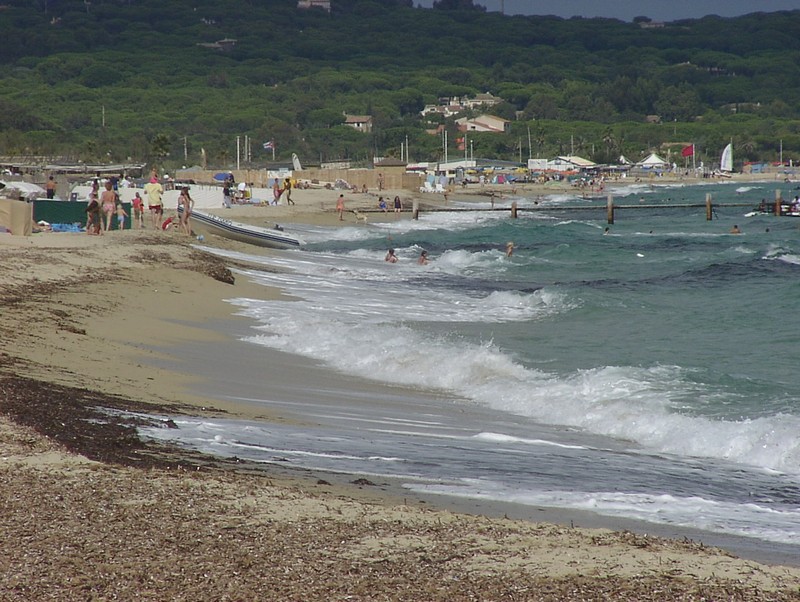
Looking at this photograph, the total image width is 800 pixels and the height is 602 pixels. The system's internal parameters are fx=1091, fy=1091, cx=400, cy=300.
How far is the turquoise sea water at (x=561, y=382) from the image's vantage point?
799 cm

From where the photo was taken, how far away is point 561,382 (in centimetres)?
1313

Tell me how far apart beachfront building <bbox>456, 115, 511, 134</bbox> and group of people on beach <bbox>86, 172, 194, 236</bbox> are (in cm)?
14611

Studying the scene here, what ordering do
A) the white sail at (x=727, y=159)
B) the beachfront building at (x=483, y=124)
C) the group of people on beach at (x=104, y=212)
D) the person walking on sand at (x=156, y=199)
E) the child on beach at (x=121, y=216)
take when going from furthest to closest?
the beachfront building at (x=483, y=124)
the white sail at (x=727, y=159)
the person walking on sand at (x=156, y=199)
the child on beach at (x=121, y=216)
the group of people on beach at (x=104, y=212)

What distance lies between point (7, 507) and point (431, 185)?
8368 cm

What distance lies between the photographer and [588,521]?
6777 mm

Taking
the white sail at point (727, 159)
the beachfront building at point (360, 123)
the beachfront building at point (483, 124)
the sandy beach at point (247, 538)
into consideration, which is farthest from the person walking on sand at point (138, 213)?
the beachfront building at point (483, 124)

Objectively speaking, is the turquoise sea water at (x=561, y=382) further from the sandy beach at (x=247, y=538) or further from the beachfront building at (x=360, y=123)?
the beachfront building at (x=360, y=123)

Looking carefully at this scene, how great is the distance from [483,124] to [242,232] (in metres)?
149

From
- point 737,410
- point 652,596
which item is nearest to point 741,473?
point 737,410

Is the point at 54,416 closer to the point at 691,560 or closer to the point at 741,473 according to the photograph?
the point at 691,560

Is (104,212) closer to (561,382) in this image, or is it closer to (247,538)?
(561,382)

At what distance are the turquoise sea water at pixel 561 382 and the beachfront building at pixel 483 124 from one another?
14582cm

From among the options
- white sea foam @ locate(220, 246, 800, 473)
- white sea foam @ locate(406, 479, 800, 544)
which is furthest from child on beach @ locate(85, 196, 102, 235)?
white sea foam @ locate(406, 479, 800, 544)

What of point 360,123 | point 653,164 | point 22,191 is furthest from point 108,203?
point 360,123
